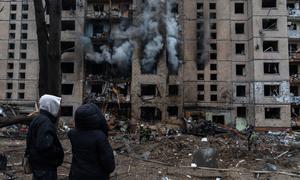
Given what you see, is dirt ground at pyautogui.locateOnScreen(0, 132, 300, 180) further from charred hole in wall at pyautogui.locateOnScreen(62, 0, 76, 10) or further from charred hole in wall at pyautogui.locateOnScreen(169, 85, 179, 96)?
charred hole in wall at pyautogui.locateOnScreen(62, 0, 76, 10)

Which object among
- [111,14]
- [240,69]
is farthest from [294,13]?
[111,14]

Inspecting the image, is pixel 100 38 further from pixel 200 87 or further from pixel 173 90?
pixel 200 87

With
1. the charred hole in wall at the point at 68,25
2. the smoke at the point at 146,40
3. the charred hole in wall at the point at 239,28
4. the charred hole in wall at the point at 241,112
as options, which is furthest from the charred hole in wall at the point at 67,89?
the charred hole in wall at the point at 239,28

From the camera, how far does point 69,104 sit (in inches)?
1374

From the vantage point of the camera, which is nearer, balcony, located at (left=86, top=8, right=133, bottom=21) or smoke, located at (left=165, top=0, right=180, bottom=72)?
balcony, located at (left=86, top=8, right=133, bottom=21)

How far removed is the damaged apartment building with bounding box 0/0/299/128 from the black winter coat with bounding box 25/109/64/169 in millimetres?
28899

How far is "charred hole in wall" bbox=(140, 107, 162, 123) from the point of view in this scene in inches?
1334

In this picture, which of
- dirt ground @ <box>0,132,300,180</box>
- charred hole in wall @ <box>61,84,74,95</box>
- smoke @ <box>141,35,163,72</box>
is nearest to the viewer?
dirt ground @ <box>0,132,300,180</box>

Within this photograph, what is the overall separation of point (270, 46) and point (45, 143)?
3590 cm

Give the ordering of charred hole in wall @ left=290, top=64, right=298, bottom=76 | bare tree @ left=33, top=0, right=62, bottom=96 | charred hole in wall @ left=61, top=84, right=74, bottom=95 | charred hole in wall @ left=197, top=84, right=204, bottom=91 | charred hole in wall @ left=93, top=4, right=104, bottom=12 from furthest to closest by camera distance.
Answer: charred hole in wall @ left=290, top=64, right=298, bottom=76 < charred hole in wall @ left=93, top=4, right=104, bottom=12 < charred hole in wall @ left=197, top=84, right=204, bottom=91 < charred hole in wall @ left=61, top=84, right=74, bottom=95 < bare tree @ left=33, top=0, right=62, bottom=96

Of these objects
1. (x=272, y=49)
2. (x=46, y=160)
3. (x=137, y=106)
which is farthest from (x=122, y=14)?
(x=46, y=160)

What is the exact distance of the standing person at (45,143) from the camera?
479 centimetres

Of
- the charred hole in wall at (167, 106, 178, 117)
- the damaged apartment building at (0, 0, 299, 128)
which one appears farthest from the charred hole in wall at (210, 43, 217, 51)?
the charred hole in wall at (167, 106, 178, 117)

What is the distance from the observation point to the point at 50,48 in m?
10.9
